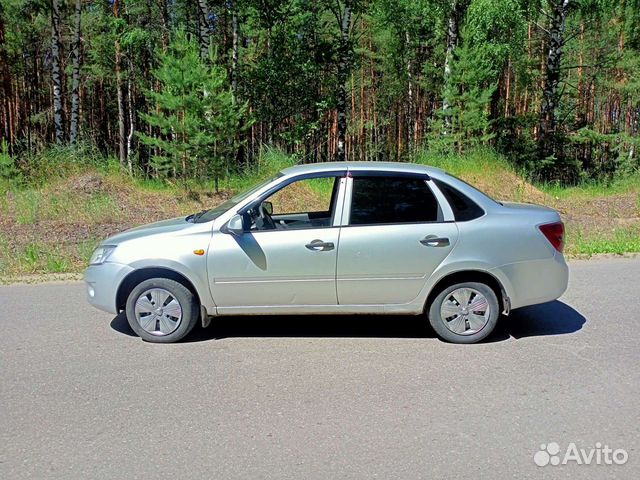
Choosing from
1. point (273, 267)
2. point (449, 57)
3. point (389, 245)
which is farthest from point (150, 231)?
point (449, 57)

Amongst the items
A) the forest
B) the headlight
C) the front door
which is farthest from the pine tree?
the front door

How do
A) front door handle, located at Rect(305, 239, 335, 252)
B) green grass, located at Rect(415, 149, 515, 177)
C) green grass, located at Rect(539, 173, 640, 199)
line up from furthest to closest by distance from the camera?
green grass, located at Rect(539, 173, 640, 199) → green grass, located at Rect(415, 149, 515, 177) → front door handle, located at Rect(305, 239, 335, 252)

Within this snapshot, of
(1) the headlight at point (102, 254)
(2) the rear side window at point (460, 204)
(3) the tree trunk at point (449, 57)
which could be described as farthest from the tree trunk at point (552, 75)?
(1) the headlight at point (102, 254)

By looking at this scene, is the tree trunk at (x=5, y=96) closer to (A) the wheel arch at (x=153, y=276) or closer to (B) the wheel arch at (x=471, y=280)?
(A) the wheel arch at (x=153, y=276)

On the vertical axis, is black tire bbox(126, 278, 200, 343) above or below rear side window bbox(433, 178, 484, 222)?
below

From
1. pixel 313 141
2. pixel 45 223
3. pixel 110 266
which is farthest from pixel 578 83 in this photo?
pixel 110 266

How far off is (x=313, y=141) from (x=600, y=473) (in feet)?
82.3

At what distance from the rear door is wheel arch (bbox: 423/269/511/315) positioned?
19 cm

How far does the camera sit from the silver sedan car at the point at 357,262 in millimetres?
5508

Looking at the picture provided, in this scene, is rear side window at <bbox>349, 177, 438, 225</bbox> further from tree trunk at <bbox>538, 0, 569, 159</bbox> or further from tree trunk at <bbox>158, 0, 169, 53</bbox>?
tree trunk at <bbox>158, 0, 169, 53</bbox>

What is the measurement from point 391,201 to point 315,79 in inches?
773

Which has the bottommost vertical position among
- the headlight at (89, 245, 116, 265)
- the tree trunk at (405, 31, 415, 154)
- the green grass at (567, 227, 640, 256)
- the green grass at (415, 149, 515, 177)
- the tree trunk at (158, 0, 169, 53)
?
the green grass at (567, 227, 640, 256)

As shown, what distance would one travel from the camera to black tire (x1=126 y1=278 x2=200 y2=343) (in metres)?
5.59

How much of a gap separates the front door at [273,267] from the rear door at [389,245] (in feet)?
0.49
